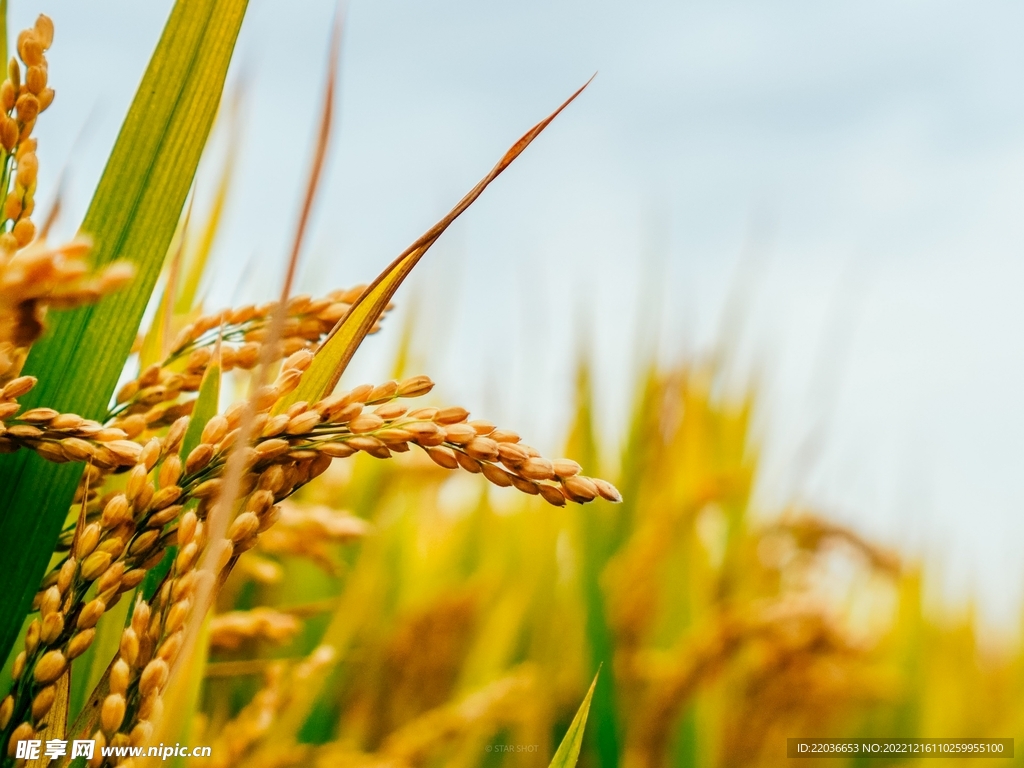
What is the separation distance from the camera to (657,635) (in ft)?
5.29

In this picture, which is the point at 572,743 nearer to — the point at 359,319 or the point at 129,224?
the point at 359,319

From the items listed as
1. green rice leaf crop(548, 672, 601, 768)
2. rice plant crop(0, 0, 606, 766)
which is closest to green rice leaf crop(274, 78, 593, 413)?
rice plant crop(0, 0, 606, 766)

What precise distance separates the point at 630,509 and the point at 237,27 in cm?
123

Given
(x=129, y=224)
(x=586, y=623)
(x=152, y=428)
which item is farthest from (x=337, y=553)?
(x=129, y=224)

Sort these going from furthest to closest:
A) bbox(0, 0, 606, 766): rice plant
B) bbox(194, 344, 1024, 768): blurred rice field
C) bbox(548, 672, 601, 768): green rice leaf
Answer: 1. bbox(194, 344, 1024, 768): blurred rice field
2. bbox(548, 672, 601, 768): green rice leaf
3. bbox(0, 0, 606, 766): rice plant

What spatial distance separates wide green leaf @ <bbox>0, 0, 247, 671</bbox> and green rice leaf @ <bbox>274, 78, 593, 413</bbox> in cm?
13

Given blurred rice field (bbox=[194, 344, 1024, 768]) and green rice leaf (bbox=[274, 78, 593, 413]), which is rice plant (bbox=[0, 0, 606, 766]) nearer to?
green rice leaf (bbox=[274, 78, 593, 413])

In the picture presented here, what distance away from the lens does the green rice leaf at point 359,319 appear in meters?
0.46

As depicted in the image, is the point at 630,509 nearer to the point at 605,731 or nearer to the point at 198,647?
Result: the point at 605,731

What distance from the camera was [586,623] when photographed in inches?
48.6

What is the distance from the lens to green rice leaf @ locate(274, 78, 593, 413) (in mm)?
464

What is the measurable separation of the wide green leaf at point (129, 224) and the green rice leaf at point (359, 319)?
0.43 ft

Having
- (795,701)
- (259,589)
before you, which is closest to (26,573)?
(259,589)

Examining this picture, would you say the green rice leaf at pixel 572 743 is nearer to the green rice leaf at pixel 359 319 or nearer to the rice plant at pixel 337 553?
the rice plant at pixel 337 553
